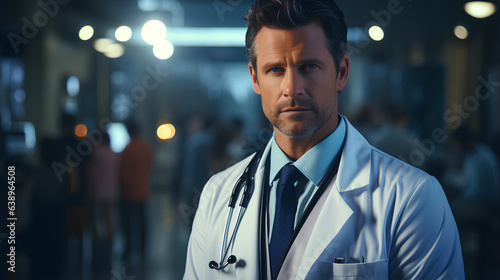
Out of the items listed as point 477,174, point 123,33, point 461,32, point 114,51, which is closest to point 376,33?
point 461,32

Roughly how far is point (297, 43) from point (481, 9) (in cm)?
326

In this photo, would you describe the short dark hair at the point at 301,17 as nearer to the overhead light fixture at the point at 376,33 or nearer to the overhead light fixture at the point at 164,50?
the overhead light fixture at the point at 376,33

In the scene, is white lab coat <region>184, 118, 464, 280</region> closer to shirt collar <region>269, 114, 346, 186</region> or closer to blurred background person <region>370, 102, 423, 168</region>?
shirt collar <region>269, 114, 346, 186</region>

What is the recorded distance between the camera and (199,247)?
1167 millimetres

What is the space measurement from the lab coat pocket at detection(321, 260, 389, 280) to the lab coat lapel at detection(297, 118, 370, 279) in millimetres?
42

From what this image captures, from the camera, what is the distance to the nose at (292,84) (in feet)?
3.21

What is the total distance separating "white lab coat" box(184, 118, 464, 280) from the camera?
90 centimetres

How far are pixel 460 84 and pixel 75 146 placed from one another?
3597 mm

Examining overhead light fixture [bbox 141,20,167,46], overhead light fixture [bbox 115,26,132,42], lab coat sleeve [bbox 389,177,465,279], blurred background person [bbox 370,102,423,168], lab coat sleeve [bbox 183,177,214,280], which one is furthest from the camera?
overhead light fixture [bbox 115,26,132,42]

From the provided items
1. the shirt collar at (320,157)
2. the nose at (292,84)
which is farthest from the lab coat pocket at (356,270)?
the nose at (292,84)

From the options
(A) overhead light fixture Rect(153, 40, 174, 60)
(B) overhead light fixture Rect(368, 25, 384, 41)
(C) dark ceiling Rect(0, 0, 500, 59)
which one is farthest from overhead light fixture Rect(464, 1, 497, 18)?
(A) overhead light fixture Rect(153, 40, 174, 60)

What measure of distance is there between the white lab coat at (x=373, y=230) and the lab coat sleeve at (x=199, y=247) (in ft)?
0.33

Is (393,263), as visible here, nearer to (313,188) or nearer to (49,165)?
(313,188)

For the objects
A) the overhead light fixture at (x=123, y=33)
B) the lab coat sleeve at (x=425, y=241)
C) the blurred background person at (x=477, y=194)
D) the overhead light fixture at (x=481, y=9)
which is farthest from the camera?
the overhead light fixture at (x=123, y=33)
